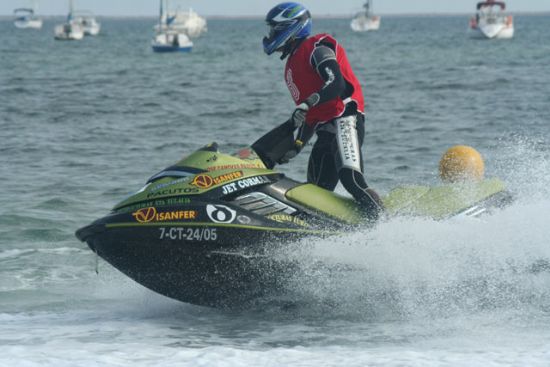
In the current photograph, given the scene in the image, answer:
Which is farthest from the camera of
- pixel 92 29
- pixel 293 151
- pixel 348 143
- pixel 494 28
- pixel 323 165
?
pixel 92 29

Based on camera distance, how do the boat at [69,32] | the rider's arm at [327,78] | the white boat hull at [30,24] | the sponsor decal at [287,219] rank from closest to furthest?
the sponsor decal at [287,219], the rider's arm at [327,78], the boat at [69,32], the white boat hull at [30,24]

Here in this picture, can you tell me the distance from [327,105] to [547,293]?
5.79 feet

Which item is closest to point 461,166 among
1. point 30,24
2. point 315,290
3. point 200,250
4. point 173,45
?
point 315,290

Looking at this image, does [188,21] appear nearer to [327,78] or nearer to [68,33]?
[68,33]

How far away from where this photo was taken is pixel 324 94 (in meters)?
5.72

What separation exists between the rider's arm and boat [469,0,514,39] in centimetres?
7080

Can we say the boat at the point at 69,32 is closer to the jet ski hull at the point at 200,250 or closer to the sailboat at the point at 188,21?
the sailboat at the point at 188,21

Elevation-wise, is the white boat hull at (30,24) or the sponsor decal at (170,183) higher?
the sponsor decal at (170,183)

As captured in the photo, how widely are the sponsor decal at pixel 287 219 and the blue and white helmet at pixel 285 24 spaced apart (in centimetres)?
102

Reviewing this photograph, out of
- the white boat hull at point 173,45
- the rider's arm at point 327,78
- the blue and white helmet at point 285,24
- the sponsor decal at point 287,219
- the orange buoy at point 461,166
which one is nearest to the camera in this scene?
the sponsor decal at point 287,219

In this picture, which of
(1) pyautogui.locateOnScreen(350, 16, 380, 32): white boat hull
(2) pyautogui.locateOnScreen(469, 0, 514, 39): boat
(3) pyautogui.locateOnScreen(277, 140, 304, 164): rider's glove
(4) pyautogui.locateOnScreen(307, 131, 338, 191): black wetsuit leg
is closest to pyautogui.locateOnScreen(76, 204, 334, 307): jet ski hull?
(3) pyautogui.locateOnScreen(277, 140, 304, 164): rider's glove

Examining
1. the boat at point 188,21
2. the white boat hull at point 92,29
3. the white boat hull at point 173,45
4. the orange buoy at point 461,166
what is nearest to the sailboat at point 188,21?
the boat at point 188,21

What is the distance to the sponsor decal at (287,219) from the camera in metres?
5.59

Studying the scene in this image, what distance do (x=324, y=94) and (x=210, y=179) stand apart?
833 mm
